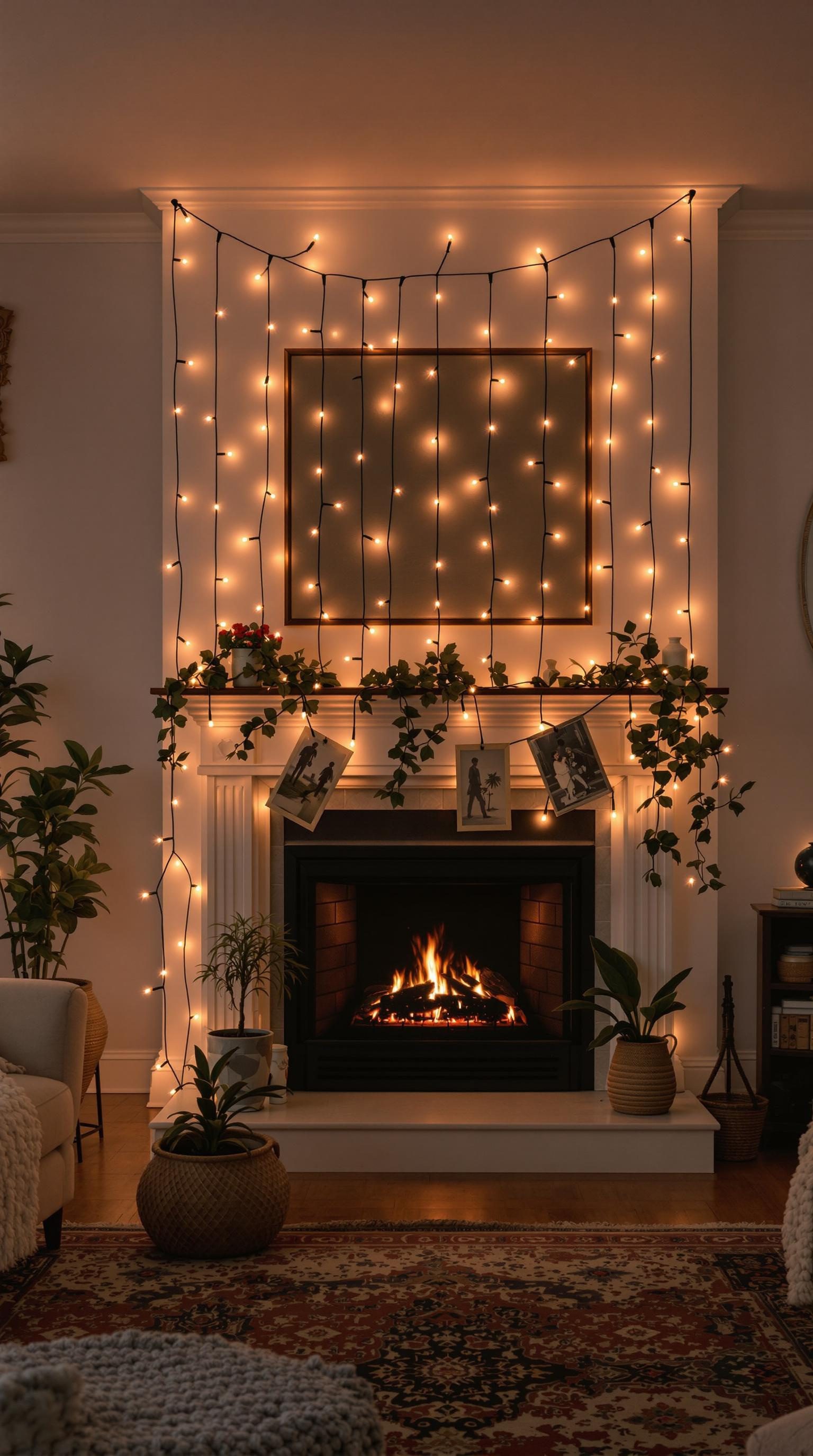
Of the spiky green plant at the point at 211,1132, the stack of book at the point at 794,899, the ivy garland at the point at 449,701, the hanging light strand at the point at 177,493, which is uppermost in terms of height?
the hanging light strand at the point at 177,493

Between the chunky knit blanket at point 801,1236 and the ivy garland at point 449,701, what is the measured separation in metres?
1.24

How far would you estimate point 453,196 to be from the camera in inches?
165

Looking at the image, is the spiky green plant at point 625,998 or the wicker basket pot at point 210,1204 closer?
the wicker basket pot at point 210,1204

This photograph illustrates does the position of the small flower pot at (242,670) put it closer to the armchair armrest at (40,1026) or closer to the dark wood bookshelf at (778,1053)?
the armchair armrest at (40,1026)

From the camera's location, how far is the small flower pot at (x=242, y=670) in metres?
3.95

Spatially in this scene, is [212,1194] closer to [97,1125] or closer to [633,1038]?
[97,1125]

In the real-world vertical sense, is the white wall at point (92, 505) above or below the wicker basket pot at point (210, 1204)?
above

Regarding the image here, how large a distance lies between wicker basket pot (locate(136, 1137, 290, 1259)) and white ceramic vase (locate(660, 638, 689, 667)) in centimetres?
203

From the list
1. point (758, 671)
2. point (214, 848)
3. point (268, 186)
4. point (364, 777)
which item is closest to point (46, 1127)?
point (214, 848)

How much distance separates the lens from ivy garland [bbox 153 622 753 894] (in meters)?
3.86

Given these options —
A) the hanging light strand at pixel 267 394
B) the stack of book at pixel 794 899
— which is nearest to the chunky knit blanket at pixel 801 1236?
the stack of book at pixel 794 899

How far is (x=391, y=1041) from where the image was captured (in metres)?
4.08

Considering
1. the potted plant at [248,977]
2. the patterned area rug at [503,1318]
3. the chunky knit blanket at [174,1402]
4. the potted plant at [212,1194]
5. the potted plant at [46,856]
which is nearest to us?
the chunky knit blanket at [174,1402]

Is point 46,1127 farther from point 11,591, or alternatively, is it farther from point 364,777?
point 11,591
